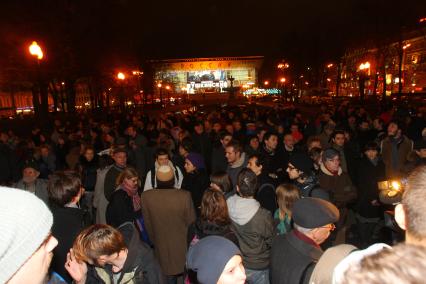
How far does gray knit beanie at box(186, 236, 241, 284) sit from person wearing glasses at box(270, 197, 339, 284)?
0.57 metres

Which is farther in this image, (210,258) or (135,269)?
(135,269)

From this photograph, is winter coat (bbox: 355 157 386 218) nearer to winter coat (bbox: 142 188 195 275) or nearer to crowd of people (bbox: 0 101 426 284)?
crowd of people (bbox: 0 101 426 284)

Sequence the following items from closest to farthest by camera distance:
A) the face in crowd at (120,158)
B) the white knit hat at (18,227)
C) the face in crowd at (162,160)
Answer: the white knit hat at (18,227) → the face in crowd at (162,160) → the face in crowd at (120,158)

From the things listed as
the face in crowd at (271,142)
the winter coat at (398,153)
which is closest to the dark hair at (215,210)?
the face in crowd at (271,142)

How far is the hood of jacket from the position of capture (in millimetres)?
4109

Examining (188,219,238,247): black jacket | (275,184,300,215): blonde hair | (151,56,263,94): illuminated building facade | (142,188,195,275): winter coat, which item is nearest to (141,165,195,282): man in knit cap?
(142,188,195,275): winter coat

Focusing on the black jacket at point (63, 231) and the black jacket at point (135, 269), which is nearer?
the black jacket at point (135, 269)

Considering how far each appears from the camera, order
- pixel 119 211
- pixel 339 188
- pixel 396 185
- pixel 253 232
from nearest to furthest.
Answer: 1. pixel 253 232
2. pixel 396 185
3. pixel 119 211
4. pixel 339 188

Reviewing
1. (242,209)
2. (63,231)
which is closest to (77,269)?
(63,231)

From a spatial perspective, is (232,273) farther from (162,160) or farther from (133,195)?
(162,160)

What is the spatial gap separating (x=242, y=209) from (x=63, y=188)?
2.09m

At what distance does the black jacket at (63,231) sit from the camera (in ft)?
12.6

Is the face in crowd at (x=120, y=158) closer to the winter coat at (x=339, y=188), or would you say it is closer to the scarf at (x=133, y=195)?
the scarf at (x=133, y=195)

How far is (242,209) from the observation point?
4164mm
